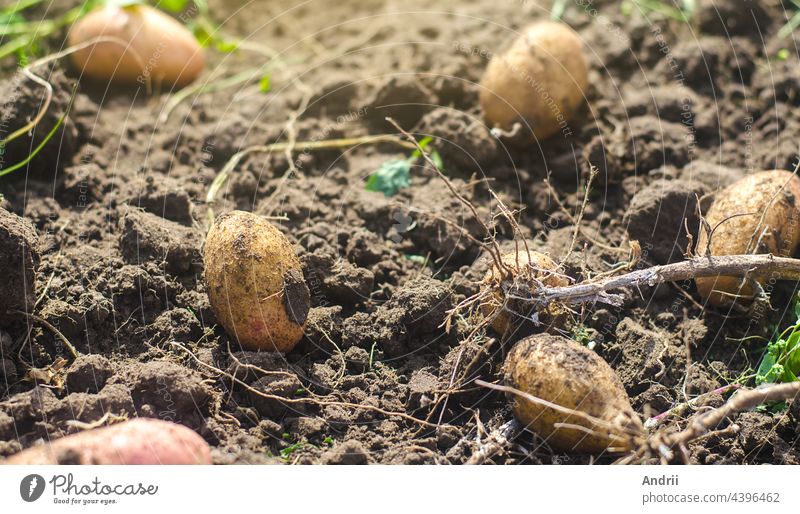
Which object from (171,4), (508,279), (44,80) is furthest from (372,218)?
(171,4)

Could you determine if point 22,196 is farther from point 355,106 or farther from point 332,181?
point 355,106

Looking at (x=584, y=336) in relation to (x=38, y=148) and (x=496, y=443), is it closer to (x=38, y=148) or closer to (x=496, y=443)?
(x=496, y=443)

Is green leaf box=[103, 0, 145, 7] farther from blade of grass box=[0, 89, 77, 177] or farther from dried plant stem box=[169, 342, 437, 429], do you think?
dried plant stem box=[169, 342, 437, 429]

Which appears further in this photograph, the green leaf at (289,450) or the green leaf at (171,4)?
the green leaf at (171,4)

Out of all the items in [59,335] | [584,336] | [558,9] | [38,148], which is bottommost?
[584,336]

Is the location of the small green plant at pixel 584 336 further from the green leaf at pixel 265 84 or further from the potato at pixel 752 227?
the green leaf at pixel 265 84

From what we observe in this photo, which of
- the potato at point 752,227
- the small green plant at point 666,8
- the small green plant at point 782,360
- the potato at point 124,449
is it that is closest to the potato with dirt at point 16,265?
the potato at point 124,449
